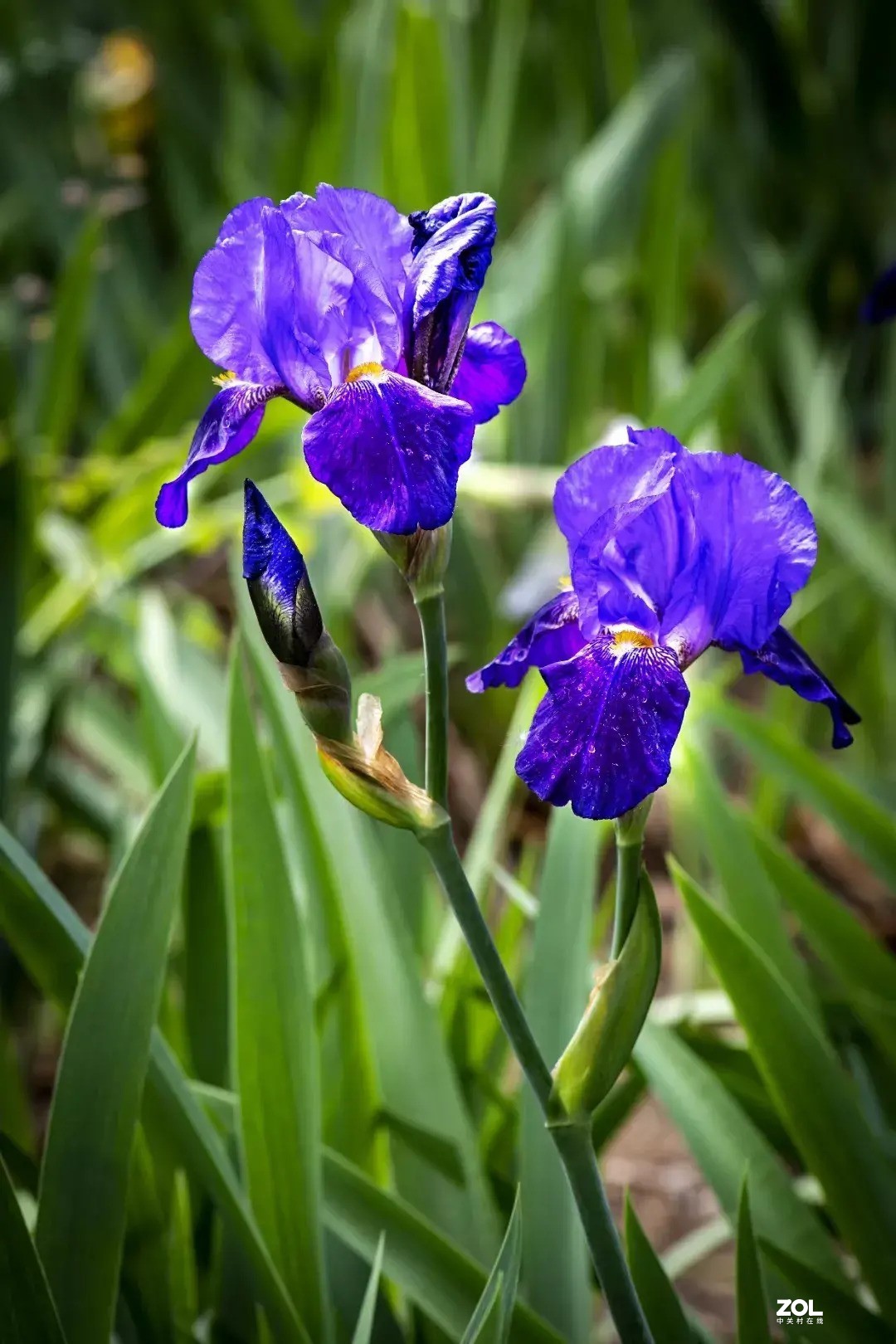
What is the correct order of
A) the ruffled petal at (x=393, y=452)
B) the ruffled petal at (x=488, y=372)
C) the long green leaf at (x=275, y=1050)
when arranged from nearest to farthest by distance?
1. the ruffled petal at (x=393, y=452)
2. the ruffled petal at (x=488, y=372)
3. the long green leaf at (x=275, y=1050)

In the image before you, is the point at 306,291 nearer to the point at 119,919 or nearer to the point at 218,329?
the point at 218,329

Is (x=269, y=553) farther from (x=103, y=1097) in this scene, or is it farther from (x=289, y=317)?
(x=103, y=1097)

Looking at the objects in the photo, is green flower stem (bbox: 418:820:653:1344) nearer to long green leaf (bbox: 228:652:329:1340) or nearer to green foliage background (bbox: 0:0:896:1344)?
green foliage background (bbox: 0:0:896:1344)

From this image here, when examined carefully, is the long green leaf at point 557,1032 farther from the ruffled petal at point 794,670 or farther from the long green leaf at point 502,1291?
the ruffled petal at point 794,670

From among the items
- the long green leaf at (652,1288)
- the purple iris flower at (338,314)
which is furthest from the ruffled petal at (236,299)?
the long green leaf at (652,1288)

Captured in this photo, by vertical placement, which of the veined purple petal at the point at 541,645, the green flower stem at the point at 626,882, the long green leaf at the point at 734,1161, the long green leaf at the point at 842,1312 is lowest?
the long green leaf at the point at 842,1312
